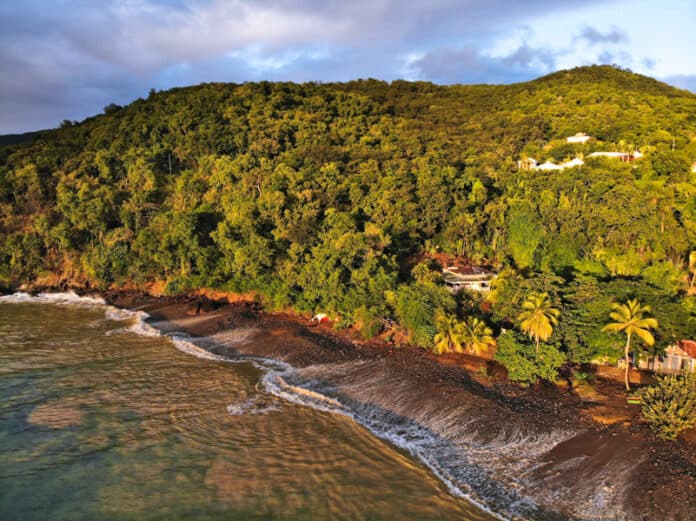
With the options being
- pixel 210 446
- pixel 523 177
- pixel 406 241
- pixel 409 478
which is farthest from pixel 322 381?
pixel 523 177

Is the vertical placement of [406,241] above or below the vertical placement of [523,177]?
below

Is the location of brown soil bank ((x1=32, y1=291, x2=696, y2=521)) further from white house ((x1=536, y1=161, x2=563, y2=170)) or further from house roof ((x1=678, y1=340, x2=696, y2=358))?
white house ((x1=536, y1=161, x2=563, y2=170))

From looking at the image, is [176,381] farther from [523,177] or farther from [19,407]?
[523,177]

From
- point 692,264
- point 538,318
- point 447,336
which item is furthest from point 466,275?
point 692,264

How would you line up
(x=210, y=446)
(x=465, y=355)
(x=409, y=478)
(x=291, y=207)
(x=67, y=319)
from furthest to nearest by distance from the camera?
1. (x=291, y=207)
2. (x=67, y=319)
3. (x=465, y=355)
4. (x=210, y=446)
5. (x=409, y=478)

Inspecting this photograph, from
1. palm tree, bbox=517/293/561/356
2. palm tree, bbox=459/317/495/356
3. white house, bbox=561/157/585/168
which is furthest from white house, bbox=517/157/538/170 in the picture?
palm tree, bbox=517/293/561/356

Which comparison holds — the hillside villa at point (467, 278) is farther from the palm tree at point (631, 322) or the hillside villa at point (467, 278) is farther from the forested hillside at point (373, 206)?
the palm tree at point (631, 322)

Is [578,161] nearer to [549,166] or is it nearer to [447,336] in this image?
[549,166]

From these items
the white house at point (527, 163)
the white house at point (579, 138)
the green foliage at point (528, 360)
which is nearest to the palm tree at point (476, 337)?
the green foliage at point (528, 360)
